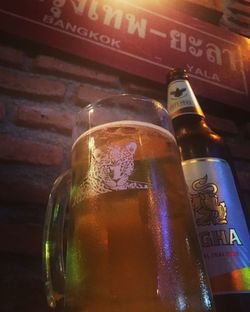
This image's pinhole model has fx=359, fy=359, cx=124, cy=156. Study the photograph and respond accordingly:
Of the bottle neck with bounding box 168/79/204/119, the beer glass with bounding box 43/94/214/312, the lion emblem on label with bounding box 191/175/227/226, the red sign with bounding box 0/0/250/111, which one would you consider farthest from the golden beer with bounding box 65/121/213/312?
the red sign with bounding box 0/0/250/111

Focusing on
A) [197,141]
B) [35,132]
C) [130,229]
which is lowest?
[130,229]

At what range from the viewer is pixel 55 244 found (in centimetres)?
57

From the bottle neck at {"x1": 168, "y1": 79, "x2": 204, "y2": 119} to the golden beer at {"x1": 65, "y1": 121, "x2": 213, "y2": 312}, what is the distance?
0.39 m

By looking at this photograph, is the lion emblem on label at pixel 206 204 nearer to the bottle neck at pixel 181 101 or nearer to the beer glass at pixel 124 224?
the beer glass at pixel 124 224

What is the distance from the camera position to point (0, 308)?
2.32ft

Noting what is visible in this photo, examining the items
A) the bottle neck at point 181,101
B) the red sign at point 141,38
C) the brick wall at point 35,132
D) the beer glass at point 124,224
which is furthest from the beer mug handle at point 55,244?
the red sign at point 141,38

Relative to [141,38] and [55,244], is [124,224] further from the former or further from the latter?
[141,38]

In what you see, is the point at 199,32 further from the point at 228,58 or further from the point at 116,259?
the point at 116,259

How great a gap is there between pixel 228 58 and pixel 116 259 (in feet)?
3.99

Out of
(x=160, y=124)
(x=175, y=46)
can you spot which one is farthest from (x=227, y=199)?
(x=175, y=46)

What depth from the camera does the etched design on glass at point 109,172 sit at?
1.70 feet

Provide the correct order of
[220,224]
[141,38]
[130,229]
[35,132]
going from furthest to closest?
[141,38]
[35,132]
[220,224]
[130,229]

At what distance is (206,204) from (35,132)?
51cm

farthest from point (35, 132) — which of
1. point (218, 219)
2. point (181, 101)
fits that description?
point (218, 219)
